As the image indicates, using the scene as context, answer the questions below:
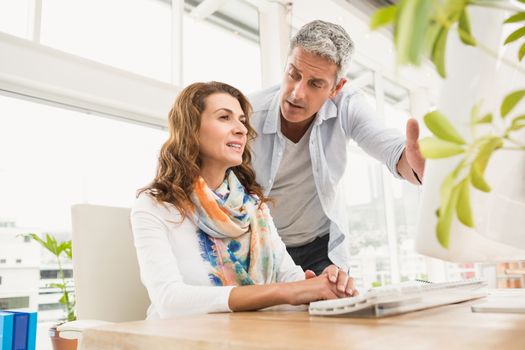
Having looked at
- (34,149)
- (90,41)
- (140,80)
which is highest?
(90,41)

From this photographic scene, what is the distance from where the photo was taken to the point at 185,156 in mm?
1571

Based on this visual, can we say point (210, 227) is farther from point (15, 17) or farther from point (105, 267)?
point (15, 17)

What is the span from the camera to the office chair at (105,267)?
49.3 inches

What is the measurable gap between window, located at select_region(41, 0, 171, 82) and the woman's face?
218 cm

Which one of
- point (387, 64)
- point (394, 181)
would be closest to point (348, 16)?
point (387, 64)

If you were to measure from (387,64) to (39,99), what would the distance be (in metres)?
4.85

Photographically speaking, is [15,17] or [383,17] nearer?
[383,17]

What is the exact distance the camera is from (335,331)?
0.49 m

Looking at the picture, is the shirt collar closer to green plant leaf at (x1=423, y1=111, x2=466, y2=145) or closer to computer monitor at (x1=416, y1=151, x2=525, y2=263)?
computer monitor at (x1=416, y1=151, x2=525, y2=263)

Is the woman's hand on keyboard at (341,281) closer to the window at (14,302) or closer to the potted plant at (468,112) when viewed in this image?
the potted plant at (468,112)

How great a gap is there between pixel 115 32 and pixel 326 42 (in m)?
2.50

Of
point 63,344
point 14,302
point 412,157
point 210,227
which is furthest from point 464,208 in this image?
point 14,302

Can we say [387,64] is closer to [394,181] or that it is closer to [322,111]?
[394,181]

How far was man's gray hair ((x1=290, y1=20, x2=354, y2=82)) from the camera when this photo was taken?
1.76 m
